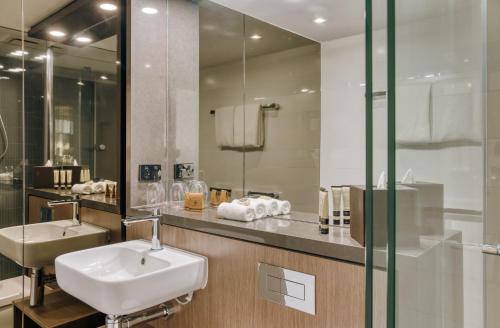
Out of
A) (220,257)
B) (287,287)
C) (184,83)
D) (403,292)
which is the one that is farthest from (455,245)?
(184,83)

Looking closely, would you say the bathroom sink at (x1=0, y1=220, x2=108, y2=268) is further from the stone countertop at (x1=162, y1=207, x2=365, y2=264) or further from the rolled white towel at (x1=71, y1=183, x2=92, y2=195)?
the stone countertop at (x1=162, y1=207, x2=365, y2=264)

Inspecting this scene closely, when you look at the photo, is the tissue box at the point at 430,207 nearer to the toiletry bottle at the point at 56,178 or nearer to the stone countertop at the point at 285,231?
the stone countertop at the point at 285,231

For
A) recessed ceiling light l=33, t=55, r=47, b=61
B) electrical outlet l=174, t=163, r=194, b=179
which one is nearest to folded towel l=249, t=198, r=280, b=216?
electrical outlet l=174, t=163, r=194, b=179

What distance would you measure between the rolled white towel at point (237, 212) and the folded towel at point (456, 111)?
1.02 meters

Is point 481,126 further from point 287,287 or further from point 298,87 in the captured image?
point 298,87

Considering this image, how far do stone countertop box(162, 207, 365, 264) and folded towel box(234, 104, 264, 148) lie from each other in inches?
16.4

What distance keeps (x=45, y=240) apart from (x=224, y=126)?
1.19 m

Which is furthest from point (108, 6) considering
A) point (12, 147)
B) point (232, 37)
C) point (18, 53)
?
point (12, 147)

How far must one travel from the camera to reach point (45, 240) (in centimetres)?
196

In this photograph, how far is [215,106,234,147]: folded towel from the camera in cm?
202

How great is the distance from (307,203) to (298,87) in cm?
55

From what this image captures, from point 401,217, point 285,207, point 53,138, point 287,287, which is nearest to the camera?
point 401,217

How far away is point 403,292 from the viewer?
0.61 m

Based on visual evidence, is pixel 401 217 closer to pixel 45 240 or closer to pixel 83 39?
pixel 45 240
